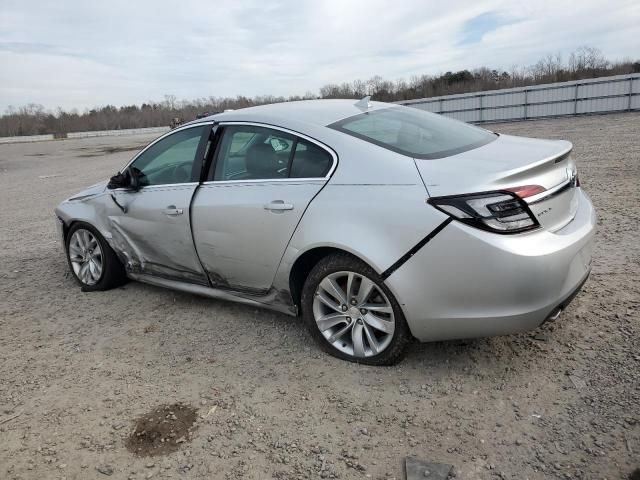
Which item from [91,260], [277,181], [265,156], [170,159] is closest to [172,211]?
[170,159]

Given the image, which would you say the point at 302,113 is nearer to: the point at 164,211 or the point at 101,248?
the point at 164,211

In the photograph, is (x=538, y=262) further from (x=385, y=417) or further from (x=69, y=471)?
(x=69, y=471)

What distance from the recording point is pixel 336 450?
8.50 feet

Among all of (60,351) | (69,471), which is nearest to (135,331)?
(60,351)

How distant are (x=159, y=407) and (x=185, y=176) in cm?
180

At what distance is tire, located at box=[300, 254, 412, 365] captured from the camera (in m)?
3.08

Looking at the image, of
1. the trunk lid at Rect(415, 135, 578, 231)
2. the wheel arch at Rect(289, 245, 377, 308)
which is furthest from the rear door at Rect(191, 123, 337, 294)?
the trunk lid at Rect(415, 135, 578, 231)

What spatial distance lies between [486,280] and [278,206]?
138 centimetres

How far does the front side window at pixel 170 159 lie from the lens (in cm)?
411

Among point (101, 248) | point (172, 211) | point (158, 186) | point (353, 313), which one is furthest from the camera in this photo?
point (101, 248)

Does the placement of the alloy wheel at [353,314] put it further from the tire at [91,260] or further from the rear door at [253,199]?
the tire at [91,260]

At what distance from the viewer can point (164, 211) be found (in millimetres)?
4102

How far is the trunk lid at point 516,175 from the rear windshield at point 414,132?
167mm

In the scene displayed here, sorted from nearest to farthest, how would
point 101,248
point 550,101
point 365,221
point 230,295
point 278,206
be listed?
point 365,221 < point 278,206 < point 230,295 < point 101,248 < point 550,101
